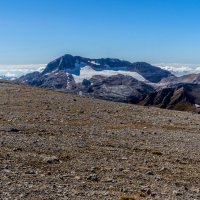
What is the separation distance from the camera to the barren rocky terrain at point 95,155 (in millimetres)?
18906

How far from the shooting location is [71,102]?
54.3 m

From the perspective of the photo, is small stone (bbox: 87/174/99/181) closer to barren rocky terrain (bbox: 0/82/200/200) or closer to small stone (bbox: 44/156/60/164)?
barren rocky terrain (bbox: 0/82/200/200)

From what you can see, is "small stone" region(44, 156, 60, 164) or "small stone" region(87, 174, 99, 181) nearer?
"small stone" region(87, 174, 99, 181)

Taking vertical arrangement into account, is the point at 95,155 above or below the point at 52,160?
below

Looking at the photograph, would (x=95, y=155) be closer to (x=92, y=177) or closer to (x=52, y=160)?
(x=52, y=160)

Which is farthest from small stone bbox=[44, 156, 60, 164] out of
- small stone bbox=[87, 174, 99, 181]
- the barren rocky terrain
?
small stone bbox=[87, 174, 99, 181]

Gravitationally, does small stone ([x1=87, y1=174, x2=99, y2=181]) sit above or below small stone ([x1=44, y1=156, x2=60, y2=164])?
below

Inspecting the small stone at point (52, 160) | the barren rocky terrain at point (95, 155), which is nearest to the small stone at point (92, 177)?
the barren rocky terrain at point (95, 155)

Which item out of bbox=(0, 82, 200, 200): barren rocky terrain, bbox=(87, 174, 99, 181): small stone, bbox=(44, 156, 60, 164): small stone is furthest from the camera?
bbox=(44, 156, 60, 164): small stone

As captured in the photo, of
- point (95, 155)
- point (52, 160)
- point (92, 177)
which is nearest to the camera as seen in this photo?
point (92, 177)

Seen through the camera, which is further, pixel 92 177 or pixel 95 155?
pixel 95 155

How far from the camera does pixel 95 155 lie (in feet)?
85.1

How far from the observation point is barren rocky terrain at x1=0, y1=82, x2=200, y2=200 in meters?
18.9

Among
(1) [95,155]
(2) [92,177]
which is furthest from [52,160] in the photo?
(2) [92,177]
